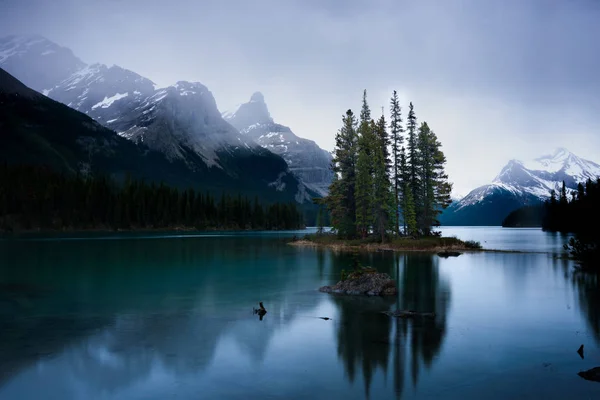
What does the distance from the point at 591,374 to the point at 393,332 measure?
8133mm

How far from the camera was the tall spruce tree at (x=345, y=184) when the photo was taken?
87625 millimetres

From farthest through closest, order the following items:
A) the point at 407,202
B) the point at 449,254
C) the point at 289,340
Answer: the point at 407,202, the point at 449,254, the point at 289,340

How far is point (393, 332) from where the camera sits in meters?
20.5

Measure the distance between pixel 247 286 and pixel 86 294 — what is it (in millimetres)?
12840

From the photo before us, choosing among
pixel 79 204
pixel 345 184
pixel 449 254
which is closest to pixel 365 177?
pixel 345 184

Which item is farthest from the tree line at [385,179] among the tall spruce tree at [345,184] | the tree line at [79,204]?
the tree line at [79,204]

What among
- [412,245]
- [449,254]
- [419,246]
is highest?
[412,245]

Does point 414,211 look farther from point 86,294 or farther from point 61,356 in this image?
point 61,356

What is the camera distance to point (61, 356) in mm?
16969

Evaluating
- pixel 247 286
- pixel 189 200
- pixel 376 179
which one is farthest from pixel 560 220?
pixel 247 286

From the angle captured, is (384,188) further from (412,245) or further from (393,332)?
(393,332)

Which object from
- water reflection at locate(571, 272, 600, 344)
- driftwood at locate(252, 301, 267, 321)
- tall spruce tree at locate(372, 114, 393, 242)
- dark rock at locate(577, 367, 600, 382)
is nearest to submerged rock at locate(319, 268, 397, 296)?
driftwood at locate(252, 301, 267, 321)

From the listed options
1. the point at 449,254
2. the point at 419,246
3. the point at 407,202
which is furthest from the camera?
the point at 407,202

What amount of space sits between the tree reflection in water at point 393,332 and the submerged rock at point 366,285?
1.03m
